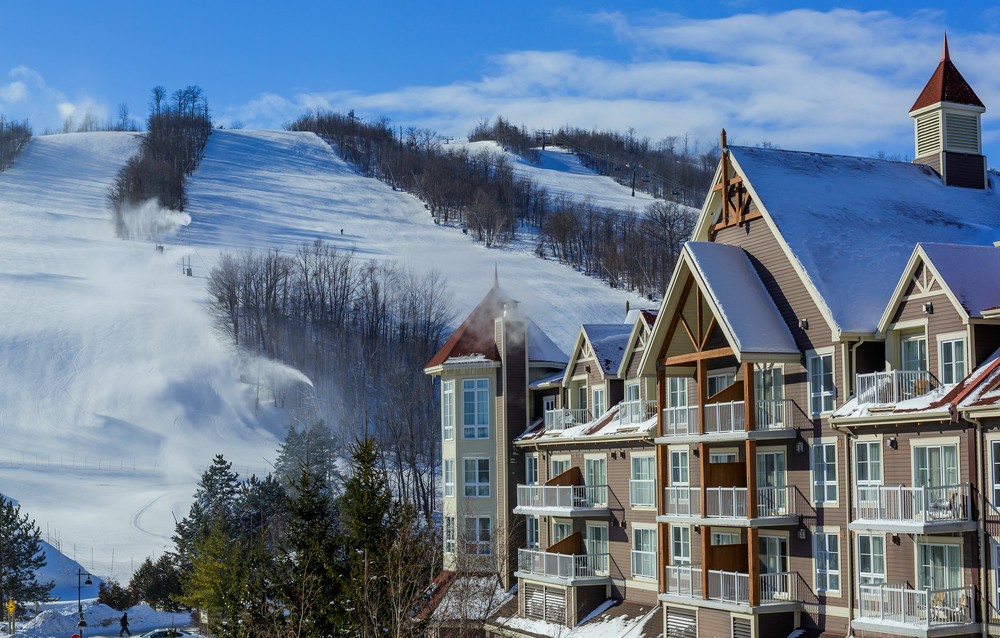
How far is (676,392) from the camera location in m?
37.1

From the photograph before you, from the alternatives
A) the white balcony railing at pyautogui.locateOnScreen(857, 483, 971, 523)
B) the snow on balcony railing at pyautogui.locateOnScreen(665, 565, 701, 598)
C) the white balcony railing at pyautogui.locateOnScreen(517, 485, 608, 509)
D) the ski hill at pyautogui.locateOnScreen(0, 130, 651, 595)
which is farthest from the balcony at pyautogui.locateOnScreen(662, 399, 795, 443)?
the ski hill at pyautogui.locateOnScreen(0, 130, 651, 595)

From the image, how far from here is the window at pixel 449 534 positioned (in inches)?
1811

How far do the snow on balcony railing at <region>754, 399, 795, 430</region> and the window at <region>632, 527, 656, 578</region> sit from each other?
26.4 ft

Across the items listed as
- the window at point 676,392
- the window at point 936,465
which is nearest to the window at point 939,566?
the window at point 936,465

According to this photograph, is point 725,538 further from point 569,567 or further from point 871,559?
point 569,567

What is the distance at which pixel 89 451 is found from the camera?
83.9 m

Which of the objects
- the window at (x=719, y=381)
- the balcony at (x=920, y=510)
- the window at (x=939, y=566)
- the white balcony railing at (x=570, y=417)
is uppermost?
the window at (x=719, y=381)

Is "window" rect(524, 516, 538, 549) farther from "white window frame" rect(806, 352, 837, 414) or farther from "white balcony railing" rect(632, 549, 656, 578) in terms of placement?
"white window frame" rect(806, 352, 837, 414)

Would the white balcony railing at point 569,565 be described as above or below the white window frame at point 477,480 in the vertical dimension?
below

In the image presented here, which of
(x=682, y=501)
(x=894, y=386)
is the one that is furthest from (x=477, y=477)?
(x=894, y=386)

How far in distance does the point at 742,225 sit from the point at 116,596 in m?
42.0

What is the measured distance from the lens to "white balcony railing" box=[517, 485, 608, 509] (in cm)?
4069

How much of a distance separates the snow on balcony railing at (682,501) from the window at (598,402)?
25.5 feet

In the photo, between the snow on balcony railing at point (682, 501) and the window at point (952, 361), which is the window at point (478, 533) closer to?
the snow on balcony railing at point (682, 501)
